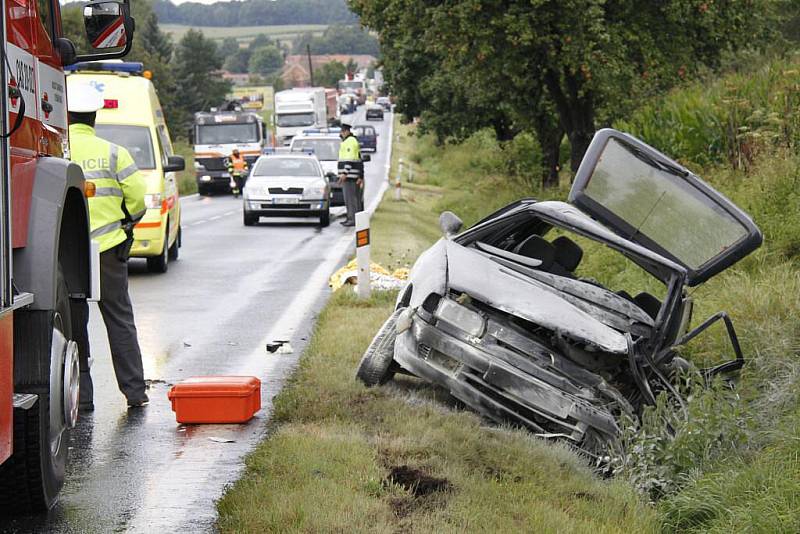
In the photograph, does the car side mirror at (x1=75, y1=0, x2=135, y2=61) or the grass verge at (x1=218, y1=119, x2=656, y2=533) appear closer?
the grass verge at (x1=218, y1=119, x2=656, y2=533)

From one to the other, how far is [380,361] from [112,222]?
2.00 m

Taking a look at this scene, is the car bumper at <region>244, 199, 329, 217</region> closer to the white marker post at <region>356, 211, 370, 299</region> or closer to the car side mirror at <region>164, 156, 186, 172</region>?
the car side mirror at <region>164, 156, 186, 172</region>

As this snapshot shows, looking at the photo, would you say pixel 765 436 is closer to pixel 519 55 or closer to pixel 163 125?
pixel 163 125

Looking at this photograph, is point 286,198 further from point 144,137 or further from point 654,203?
point 654,203

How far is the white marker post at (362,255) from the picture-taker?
12.8 metres

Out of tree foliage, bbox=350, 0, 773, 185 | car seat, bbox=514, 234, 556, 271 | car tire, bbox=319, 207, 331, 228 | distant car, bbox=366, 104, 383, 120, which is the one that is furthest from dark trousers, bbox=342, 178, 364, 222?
distant car, bbox=366, 104, 383, 120

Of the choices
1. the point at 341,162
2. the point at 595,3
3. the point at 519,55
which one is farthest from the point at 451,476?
the point at 341,162

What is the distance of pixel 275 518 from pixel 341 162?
19.4 meters

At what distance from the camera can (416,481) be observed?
6.03 m

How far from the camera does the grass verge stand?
5426 mm

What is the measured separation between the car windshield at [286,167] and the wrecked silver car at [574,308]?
63.2 feet

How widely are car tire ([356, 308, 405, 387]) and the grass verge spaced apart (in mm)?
98

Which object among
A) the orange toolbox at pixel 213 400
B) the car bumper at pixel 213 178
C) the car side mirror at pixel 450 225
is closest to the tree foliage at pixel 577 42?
the car side mirror at pixel 450 225

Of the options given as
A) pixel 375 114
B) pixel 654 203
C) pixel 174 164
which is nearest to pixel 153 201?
pixel 174 164
